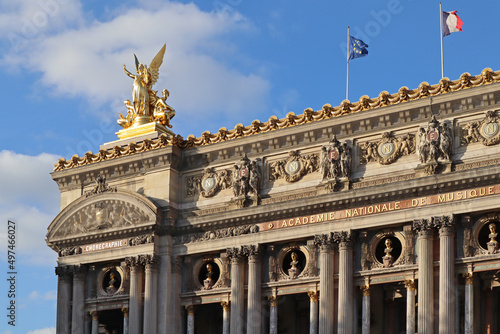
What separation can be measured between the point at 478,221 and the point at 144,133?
18.0 m

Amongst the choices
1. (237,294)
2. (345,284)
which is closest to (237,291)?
(237,294)

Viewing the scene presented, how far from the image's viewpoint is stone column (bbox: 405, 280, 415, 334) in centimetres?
4509

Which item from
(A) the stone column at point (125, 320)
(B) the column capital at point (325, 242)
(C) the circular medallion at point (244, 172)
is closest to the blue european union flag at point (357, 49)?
(C) the circular medallion at point (244, 172)

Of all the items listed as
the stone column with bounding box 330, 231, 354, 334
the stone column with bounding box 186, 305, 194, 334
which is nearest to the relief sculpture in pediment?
the stone column with bounding box 186, 305, 194, 334

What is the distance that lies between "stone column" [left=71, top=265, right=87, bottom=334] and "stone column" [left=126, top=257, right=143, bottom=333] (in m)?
2.95

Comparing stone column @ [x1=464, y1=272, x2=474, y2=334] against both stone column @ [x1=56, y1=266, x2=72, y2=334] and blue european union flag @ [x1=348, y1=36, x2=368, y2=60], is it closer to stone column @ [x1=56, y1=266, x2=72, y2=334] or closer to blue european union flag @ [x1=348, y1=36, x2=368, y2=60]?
blue european union flag @ [x1=348, y1=36, x2=368, y2=60]

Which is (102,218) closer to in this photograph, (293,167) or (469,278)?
(293,167)

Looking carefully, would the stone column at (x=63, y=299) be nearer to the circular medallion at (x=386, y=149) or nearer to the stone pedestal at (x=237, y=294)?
the stone pedestal at (x=237, y=294)

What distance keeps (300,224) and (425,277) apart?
6.49 m

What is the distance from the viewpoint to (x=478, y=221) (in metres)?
45.0

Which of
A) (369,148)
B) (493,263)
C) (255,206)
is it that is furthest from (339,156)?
(493,263)

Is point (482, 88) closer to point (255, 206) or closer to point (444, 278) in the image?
point (444, 278)

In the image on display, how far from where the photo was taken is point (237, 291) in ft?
164

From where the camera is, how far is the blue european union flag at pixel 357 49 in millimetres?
52244
